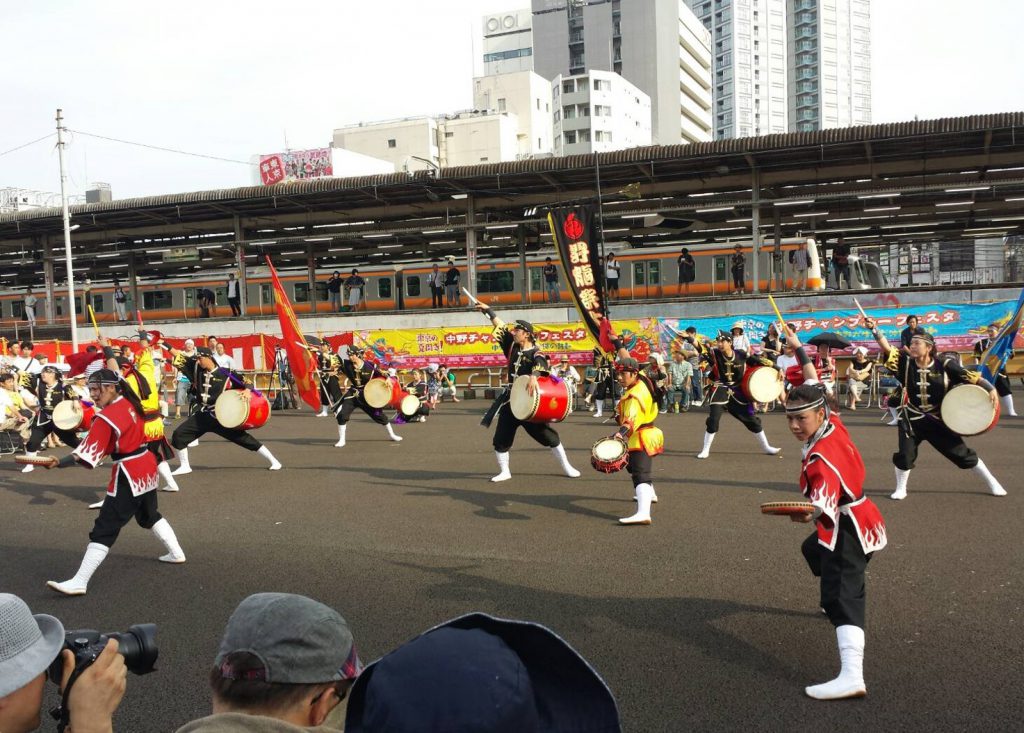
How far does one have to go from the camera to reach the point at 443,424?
15758mm

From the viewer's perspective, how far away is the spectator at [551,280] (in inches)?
1008

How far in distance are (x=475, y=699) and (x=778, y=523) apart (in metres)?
6.24

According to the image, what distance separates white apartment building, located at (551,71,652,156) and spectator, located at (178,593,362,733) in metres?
64.8

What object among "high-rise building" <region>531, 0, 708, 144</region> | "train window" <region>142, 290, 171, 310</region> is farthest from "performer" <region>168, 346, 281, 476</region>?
"high-rise building" <region>531, 0, 708, 144</region>

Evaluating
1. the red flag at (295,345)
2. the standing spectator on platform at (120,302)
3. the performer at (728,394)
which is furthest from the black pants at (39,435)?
the standing spectator on platform at (120,302)

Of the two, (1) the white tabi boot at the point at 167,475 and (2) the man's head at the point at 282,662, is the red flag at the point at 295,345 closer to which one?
(1) the white tabi boot at the point at 167,475

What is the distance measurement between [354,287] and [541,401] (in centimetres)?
1933

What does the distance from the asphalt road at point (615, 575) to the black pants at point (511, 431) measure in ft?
1.60

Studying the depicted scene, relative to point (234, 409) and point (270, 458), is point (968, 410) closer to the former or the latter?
point (234, 409)

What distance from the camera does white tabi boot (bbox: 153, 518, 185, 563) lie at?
6078 millimetres

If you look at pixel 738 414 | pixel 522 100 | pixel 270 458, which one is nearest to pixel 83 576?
pixel 270 458

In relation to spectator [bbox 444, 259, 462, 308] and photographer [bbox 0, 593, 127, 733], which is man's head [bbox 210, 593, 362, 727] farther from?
spectator [bbox 444, 259, 462, 308]

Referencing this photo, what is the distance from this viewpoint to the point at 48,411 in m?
11.8

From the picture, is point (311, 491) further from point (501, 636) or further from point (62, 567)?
point (501, 636)
